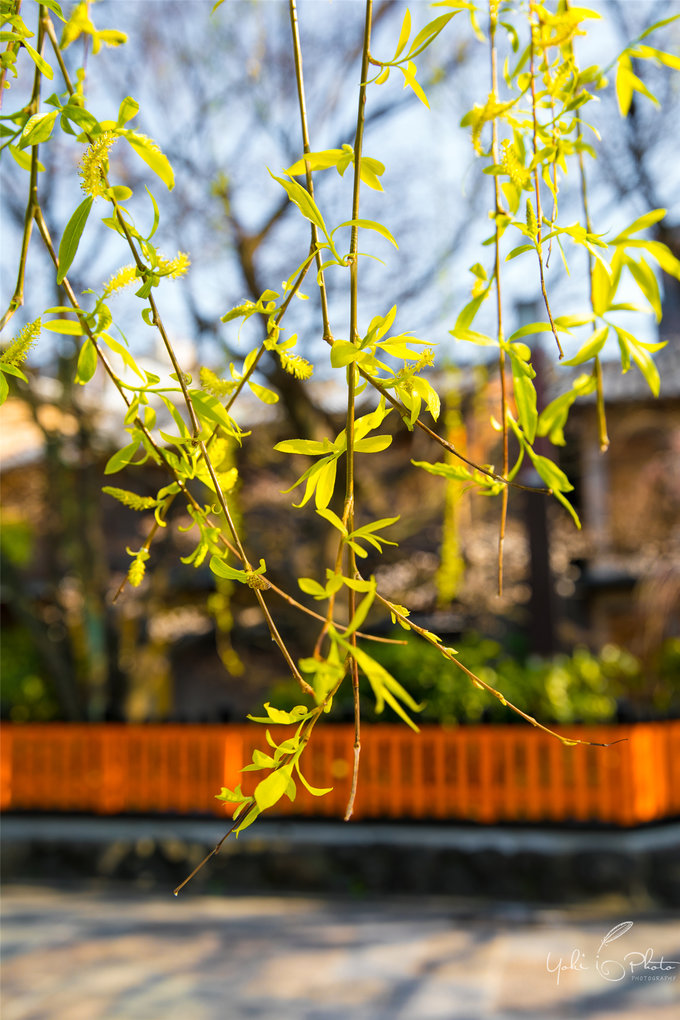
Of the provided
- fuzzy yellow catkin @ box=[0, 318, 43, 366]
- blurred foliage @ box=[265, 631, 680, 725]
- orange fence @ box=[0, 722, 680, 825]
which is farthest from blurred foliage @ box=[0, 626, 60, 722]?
fuzzy yellow catkin @ box=[0, 318, 43, 366]

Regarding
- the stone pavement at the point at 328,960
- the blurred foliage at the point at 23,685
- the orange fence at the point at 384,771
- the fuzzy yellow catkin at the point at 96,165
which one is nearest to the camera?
the fuzzy yellow catkin at the point at 96,165

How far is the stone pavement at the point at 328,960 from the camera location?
3.31 metres

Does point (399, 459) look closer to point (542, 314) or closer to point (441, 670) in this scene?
point (542, 314)

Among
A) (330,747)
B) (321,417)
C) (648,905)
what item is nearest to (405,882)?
(330,747)

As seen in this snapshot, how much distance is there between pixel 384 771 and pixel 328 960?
142cm

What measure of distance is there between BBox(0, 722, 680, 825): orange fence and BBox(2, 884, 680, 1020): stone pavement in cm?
54

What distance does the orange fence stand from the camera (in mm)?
4836

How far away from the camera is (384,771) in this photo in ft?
16.9

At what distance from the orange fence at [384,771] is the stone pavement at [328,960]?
0.54 metres

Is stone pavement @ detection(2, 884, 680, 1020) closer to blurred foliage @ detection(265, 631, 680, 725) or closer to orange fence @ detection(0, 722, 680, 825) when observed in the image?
orange fence @ detection(0, 722, 680, 825)

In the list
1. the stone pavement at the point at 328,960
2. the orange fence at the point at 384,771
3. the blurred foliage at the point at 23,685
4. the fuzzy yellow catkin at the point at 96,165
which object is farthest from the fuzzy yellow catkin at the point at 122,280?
the blurred foliage at the point at 23,685

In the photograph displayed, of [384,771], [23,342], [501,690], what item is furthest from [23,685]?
[23,342]

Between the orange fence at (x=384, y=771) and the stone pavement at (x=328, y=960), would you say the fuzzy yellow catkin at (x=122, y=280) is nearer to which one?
the stone pavement at (x=328, y=960)

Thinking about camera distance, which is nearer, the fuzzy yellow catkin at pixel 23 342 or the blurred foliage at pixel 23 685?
the fuzzy yellow catkin at pixel 23 342
